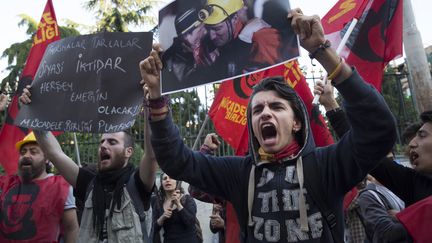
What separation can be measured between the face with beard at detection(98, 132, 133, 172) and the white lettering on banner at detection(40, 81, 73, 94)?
51 centimetres

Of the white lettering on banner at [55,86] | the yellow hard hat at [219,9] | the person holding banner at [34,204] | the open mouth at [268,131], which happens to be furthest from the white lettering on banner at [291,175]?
the person holding banner at [34,204]

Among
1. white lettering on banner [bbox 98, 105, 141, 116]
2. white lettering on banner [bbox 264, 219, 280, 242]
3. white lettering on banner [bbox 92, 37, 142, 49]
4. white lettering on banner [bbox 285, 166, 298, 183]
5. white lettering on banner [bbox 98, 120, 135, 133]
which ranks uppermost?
white lettering on banner [bbox 92, 37, 142, 49]

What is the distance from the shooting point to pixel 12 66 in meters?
15.2

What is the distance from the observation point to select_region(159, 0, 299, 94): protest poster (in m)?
2.21

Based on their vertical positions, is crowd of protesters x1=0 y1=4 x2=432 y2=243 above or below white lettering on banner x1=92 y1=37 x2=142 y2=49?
below

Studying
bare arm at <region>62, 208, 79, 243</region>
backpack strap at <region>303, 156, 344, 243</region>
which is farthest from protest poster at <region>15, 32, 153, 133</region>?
backpack strap at <region>303, 156, 344, 243</region>

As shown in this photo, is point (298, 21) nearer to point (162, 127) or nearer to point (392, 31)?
point (162, 127)

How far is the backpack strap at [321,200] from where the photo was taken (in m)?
1.89

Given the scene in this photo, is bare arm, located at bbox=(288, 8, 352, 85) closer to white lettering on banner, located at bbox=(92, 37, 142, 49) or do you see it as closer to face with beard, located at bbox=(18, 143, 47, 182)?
white lettering on banner, located at bbox=(92, 37, 142, 49)

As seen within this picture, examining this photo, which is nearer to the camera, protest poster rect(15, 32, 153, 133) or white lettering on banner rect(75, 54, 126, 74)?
protest poster rect(15, 32, 153, 133)

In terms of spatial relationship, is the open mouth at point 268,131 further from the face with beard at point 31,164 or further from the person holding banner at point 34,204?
the face with beard at point 31,164

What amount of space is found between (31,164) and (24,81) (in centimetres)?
103

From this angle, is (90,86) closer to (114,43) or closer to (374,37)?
(114,43)

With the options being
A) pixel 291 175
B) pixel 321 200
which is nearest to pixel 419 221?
pixel 321 200
